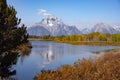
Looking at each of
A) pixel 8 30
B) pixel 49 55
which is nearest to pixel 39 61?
pixel 49 55

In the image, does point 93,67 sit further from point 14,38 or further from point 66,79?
point 14,38

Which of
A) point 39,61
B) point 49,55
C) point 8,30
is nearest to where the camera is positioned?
point 8,30

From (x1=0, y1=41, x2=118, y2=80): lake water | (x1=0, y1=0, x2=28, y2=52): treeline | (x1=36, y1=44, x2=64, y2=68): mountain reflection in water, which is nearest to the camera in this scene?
(x1=0, y1=0, x2=28, y2=52): treeline

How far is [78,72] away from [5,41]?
11.0 meters

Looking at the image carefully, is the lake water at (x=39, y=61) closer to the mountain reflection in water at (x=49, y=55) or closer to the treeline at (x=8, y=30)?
the mountain reflection in water at (x=49, y=55)

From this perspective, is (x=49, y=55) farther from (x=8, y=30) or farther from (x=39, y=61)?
(x=8, y=30)

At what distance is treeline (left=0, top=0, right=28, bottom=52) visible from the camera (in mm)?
24672

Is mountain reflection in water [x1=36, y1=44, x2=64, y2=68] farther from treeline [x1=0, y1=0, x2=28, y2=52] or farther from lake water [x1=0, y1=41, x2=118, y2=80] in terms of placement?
treeline [x1=0, y1=0, x2=28, y2=52]

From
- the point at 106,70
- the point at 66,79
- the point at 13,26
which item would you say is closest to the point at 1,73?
the point at 13,26

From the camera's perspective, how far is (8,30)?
25.4 metres

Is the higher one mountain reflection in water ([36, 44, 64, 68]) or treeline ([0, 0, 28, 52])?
treeline ([0, 0, 28, 52])

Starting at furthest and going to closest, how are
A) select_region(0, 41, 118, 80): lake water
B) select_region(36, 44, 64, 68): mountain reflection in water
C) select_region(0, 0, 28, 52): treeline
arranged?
select_region(36, 44, 64, 68): mountain reflection in water < select_region(0, 41, 118, 80): lake water < select_region(0, 0, 28, 52): treeline

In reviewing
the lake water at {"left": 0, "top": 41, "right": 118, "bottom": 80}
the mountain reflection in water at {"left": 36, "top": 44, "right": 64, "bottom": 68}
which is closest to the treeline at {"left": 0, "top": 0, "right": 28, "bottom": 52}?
the lake water at {"left": 0, "top": 41, "right": 118, "bottom": 80}

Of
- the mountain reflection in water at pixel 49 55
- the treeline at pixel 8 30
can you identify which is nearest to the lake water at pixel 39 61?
the mountain reflection in water at pixel 49 55
